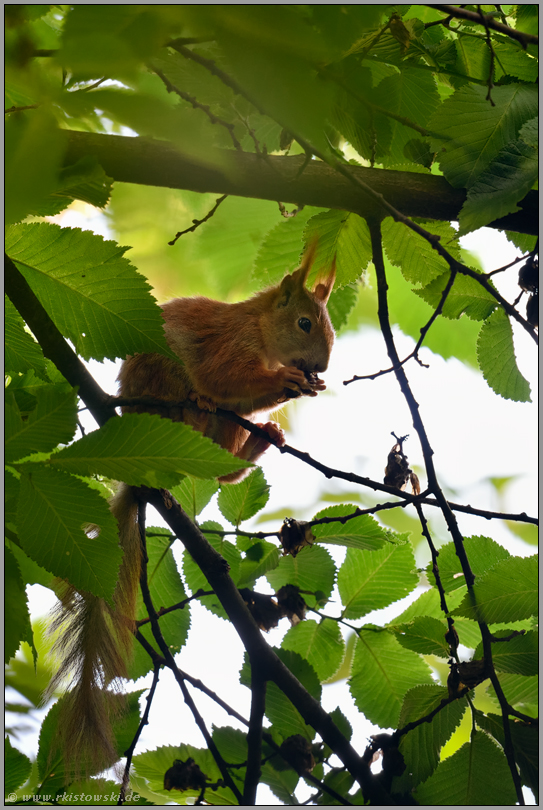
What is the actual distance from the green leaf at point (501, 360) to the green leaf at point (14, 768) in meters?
1.24

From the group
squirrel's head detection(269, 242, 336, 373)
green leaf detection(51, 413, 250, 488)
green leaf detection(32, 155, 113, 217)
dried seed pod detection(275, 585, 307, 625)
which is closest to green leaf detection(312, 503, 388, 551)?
dried seed pod detection(275, 585, 307, 625)

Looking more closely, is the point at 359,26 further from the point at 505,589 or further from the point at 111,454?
the point at 505,589

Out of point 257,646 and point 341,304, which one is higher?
point 341,304

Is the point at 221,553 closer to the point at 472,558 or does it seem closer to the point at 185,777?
the point at 185,777

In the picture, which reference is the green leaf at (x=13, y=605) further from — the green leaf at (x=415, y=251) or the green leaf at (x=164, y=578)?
the green leaf at (x=415, y=251)

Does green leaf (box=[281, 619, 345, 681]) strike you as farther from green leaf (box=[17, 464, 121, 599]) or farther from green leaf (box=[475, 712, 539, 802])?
green leaf (box=[17, 464, 121, 599])

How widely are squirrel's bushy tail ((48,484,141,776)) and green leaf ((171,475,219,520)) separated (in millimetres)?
182

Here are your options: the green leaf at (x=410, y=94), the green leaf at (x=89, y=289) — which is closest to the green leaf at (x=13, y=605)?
the green leaf at (x=89, y=289)

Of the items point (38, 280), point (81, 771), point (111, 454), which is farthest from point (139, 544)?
point (111, 454)

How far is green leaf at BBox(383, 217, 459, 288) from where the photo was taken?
144cm

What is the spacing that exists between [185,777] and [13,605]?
0.77m

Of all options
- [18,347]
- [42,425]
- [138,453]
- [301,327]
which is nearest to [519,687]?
[138,453]

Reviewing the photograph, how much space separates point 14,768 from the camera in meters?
1.17

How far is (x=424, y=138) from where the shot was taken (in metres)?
1.28
